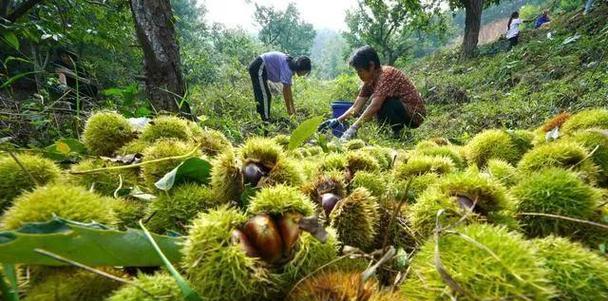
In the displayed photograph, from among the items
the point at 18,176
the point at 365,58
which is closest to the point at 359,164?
the point at 18,176

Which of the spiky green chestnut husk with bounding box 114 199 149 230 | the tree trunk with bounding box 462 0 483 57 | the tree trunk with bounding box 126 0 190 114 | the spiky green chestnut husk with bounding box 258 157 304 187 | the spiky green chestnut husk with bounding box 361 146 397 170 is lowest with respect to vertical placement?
the spiky green chestnut husk with bounding box 361 146 397 170

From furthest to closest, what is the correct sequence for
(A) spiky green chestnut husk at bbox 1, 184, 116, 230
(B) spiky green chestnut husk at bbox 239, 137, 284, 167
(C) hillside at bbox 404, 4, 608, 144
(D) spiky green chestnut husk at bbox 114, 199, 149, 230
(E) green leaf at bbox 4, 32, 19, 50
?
1. (C) hillside at bbox 404, 4, 608, 144
2. (E) green leaf at bbox 4, 32, 19, 50
3. (B) spiky green chestnut husk at bbox 239, 137, 284, 167
4. (D) spiky green chestnut husk at bbox 114, 199, 149, 230
5. (A) spiky green chestnut husk at bbox 1, 184, 116, 230

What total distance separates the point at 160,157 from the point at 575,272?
669 millimetres

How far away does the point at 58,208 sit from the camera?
483 millimetres

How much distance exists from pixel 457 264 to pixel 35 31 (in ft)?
8.76

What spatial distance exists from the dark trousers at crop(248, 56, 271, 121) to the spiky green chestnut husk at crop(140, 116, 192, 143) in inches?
202

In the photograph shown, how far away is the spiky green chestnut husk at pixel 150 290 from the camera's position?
1.24 feet

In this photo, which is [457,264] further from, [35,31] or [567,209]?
[35,31]

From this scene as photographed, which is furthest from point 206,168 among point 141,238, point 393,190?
point 393,190

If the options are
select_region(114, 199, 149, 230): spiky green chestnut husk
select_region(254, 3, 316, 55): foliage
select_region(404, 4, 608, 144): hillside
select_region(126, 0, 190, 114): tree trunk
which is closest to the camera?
select_region(114, 199, 149, 230): spiky green chestnut husk

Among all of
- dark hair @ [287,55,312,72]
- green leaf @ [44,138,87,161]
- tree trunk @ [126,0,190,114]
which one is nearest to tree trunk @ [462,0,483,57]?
dark hair @ [287,55,312,72]

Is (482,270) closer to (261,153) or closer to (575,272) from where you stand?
(575,272)

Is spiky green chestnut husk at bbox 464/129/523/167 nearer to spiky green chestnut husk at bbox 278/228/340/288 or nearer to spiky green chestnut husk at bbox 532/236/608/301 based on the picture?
spiky green chestnut husk at bbox 532/236/608/301

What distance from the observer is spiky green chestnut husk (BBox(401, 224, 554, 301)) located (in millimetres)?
361
